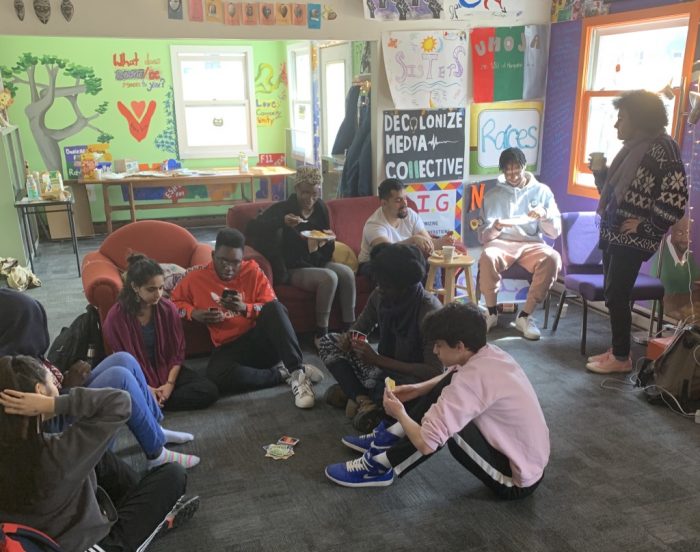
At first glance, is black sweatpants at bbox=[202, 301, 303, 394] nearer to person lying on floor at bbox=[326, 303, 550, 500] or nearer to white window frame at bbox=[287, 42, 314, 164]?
person lying on floor at bbox=[326, 303, 550, 500]

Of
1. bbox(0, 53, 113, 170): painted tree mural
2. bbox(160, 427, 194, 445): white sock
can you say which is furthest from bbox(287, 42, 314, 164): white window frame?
bbox(160, 427, 194, 445): white sock

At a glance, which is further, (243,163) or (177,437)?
(243,163)

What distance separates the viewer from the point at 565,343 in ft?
12.4

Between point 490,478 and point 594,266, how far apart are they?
7.10 feet

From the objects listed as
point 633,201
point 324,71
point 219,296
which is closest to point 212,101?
point 324,71

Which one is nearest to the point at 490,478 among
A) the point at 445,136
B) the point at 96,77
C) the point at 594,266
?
the point at 594,266

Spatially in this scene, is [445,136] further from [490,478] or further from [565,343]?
[490,478]

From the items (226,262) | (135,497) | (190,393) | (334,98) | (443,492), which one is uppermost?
(334,98)

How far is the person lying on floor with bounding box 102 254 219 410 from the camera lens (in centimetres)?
274

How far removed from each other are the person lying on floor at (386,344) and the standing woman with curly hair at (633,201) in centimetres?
126

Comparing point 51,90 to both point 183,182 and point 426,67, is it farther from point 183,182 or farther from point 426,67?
point 426,67

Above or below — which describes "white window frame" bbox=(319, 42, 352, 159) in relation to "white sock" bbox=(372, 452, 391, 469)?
above

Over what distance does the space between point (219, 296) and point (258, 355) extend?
379mm

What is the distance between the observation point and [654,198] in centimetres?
307
